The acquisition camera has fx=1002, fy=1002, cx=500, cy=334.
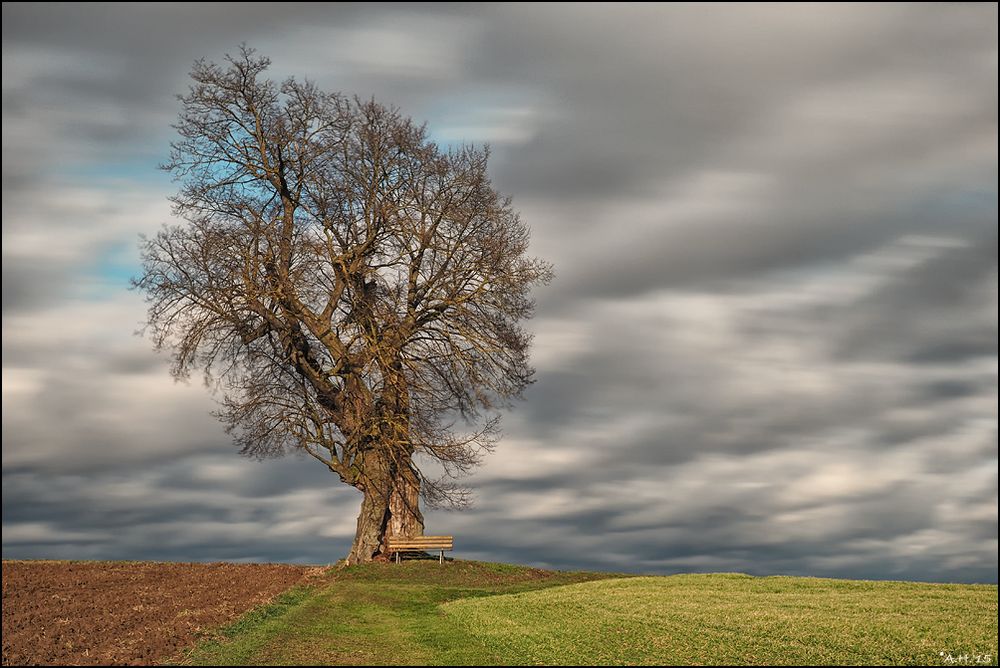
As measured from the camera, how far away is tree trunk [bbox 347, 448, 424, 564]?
3831 cm

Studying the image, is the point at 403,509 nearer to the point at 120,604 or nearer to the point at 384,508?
the point at 384,508

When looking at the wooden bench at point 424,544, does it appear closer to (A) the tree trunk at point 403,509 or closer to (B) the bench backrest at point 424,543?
(B) the bench backrest at point 424,543

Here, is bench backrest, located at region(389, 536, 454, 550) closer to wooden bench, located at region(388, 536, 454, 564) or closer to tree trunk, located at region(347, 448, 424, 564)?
wooden bench, located at region(388, 536, 454, 564)

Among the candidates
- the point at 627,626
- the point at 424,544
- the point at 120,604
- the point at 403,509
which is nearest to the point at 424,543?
the point at 424,544

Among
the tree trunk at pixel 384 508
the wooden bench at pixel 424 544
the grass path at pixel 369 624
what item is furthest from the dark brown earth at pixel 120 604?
the wooden bench at pixel 424 544

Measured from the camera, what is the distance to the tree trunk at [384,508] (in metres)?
38.3

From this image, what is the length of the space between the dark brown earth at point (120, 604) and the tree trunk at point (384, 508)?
2.63 meters

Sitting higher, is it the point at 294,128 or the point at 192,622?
the point at 294,128

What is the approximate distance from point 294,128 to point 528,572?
19539 mm

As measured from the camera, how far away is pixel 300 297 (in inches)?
1495

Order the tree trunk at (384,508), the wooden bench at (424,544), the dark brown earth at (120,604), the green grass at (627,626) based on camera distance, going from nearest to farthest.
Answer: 1. the green grass at (627,626)
2. the dark brown earth at (120,604)
3. the wooden bench at (424,544)
4. the tree trunk at (384,508)

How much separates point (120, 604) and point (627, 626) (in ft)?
44.4

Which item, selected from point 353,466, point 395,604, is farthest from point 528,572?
point 395,604

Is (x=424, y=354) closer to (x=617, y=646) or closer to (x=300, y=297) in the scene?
(x=300, y=297)
